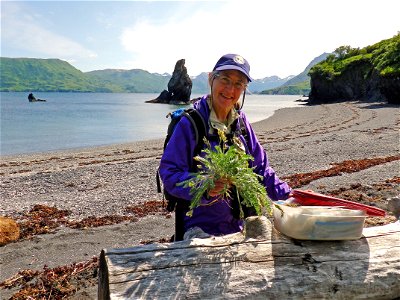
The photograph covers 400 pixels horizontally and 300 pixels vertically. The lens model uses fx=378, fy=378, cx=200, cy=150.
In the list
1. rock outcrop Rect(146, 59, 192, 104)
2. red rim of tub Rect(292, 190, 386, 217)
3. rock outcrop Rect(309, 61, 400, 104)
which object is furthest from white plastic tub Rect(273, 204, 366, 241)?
rock outcrop Rect(146, 59, 192, 104)

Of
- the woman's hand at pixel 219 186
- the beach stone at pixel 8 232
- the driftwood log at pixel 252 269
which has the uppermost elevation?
the woman's hand at pixel 219 186

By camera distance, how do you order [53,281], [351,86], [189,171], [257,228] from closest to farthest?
[257,228]
[189,171]
[53,281]
[351,86]

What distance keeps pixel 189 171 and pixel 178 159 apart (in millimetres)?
216

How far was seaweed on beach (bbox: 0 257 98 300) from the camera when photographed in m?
6.92

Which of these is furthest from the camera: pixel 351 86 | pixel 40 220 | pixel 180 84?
pixel 180 84

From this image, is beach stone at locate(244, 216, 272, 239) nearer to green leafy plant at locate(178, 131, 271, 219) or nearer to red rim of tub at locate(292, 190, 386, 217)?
green leafy plant at locate(178, 131, 271, 219)

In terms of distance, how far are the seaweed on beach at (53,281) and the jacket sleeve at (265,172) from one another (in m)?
4.18

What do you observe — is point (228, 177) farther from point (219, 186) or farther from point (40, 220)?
point (40, 220)

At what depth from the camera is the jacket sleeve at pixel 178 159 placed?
4.12 metres

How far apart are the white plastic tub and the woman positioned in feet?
2.21

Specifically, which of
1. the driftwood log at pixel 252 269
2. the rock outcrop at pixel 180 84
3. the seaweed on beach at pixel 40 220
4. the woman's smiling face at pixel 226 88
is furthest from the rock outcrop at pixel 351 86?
the driftwood log at pixel 252 269

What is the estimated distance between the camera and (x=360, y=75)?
85.6 metres

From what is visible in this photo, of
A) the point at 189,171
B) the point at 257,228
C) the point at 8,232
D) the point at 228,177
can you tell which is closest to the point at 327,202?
the point at 257,228

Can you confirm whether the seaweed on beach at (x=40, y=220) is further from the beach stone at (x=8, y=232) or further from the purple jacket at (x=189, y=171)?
Answer: the purple jacket at (x=189, y=171)
